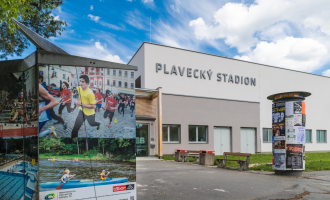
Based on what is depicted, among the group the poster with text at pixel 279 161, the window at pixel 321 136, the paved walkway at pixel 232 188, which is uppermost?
the poster with text at pixel 279 161

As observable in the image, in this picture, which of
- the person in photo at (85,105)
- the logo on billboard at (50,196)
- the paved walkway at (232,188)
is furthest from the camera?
the paved walkway at (232,188)

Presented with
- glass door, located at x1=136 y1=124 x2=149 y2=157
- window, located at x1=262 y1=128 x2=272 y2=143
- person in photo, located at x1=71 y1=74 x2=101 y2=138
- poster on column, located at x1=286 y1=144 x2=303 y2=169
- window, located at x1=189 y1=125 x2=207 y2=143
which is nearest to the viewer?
person in photo, located at x1=71 y1=74 x2=101 y2=138

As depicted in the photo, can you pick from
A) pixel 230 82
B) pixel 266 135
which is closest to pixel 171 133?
pixel 230 82

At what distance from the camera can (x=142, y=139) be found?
65.6ft

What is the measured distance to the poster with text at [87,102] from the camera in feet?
11.8

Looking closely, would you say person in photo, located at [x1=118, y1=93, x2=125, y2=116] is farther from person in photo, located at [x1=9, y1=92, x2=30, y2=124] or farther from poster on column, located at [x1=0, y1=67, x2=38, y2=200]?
person in photo, located at [x1=9, y1=92, x2=30, y2=124]

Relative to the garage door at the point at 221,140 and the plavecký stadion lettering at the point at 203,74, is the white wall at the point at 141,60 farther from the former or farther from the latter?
the garage door at the point at 221,140

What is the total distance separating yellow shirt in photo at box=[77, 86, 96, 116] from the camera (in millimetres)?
3766

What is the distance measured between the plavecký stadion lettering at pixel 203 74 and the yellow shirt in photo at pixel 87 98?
1809 cm

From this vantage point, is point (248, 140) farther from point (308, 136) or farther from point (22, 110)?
point (22, 110)

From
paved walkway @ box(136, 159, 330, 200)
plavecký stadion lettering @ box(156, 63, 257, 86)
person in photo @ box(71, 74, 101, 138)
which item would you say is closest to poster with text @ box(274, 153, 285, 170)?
paved walkway @ box(136, 159, 330, 200)

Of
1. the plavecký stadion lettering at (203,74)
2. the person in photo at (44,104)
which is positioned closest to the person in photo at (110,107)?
the person in photo at (44,104)

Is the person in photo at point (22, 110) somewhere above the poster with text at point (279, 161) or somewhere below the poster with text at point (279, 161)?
above

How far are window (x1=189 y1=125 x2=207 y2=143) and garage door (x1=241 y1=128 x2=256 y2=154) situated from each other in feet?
14.8
